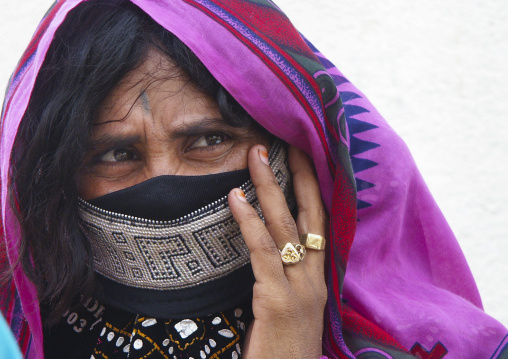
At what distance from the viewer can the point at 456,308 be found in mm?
1674

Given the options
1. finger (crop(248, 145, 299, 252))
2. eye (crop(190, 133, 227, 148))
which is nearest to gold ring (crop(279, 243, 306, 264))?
finger (crop(248, 145, 299, 252))

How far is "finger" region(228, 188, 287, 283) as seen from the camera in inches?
56.1

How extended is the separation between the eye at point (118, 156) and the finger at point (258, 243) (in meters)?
0.30

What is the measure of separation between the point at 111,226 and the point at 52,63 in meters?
0.44

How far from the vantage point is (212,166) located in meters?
1.51

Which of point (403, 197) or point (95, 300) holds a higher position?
point (403, 197)

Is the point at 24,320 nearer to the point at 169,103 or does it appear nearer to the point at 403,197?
the point at 169,103

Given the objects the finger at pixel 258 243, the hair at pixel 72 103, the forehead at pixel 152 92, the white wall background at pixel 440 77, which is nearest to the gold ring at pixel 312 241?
the finger at pixel 258 243

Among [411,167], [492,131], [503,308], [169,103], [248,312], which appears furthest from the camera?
[492,131]

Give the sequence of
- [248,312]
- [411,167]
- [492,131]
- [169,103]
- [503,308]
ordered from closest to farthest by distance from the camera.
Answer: [169,103] → [248,312] → [411,167] → [503,308] → [492,131]

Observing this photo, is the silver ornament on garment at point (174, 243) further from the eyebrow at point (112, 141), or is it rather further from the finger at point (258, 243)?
the eyebrow at point (112, 141)

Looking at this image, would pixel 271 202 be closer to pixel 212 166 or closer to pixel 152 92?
pixel 212 166

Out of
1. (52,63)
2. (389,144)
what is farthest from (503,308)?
(52,63)

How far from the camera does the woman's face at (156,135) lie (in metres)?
1.41
